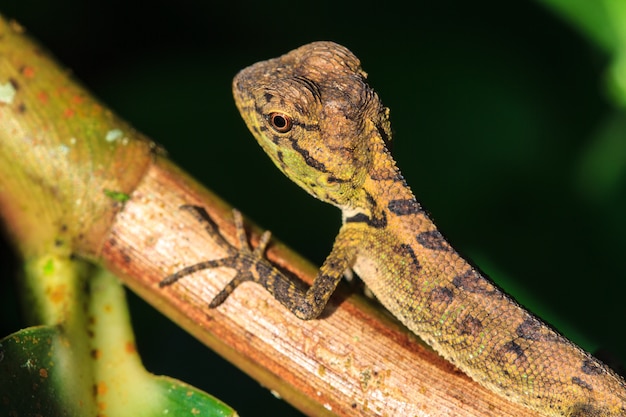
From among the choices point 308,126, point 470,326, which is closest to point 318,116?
point 308,126

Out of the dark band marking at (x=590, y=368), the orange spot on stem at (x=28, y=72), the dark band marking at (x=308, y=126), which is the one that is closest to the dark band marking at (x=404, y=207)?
the dark band marking at (x=308, y=126)

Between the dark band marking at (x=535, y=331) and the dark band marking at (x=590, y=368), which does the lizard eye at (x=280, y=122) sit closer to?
the dark band marking at (x=535, y=331)

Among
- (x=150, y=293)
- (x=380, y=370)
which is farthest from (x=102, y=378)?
(x=380, y=370)

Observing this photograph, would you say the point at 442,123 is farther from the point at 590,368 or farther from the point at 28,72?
the point at 28,72

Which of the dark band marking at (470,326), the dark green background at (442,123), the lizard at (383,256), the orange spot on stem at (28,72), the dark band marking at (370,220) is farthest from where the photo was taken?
the dark green background at (442,123)

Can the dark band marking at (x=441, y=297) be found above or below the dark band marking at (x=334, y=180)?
below

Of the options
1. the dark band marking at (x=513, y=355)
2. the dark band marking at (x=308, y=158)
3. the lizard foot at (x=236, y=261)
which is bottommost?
the lizard foot at (x=236, y=261)

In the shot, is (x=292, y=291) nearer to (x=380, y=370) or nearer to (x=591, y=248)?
(x=380, y=370)

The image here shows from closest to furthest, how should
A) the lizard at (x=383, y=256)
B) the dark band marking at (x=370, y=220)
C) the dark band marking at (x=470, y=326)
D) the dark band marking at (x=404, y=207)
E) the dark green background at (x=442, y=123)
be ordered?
the lizard at (x=383, y=256)
the dark band marking at (x=470, y=326)
the dark band marking at (x=404, y=207)
the dark band marking at (x=370, y=220)
the dark green background at (x=442, y=123)
